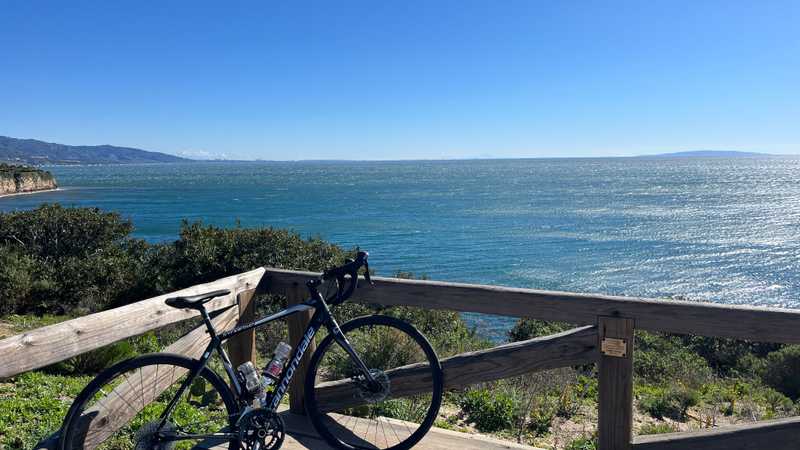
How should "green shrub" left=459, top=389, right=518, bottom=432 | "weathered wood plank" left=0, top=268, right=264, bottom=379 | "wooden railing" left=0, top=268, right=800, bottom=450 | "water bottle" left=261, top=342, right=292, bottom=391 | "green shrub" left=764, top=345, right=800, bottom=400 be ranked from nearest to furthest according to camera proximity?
"weathered wood plank" left=0, top=268, right=264, bottom=379 < "wooden railing" left=0, top=268, right=800, bottom=450 < "water bottle" left=261, top=342, right=292, bottom=391 < "green shrub" left=459, top=389, right=518, bottom=432 < "green shrub" left=764, top=345, right=800, bottom=400

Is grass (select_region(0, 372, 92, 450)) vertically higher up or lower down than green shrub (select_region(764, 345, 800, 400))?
higher up

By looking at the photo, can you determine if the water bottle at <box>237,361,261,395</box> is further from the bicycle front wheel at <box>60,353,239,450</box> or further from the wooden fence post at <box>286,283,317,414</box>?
the wooden fence post at <box>286,283,317,414</box>

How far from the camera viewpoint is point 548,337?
338 centimetres

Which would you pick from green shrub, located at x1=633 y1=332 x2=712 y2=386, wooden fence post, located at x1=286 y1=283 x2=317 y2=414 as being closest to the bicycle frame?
wooden fence post, located at x1=286 y1=283 x2=317 y2=414

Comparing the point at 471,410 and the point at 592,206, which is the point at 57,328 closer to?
the point at 471,410

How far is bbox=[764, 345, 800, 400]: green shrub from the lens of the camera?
9.69m

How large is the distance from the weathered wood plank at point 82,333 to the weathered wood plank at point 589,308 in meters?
1.01

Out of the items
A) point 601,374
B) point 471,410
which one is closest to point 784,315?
point 601,374

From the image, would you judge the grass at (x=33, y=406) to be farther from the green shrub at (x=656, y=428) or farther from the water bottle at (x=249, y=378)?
the green shrub at (x=656, y=428)

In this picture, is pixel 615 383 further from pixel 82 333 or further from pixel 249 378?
pixel 82 333

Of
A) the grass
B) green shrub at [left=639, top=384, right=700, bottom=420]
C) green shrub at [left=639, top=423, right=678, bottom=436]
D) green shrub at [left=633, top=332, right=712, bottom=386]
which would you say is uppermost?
the grass

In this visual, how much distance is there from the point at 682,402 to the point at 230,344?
5.06 m

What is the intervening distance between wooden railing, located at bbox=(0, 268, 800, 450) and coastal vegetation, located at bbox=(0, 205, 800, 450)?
1.39 m

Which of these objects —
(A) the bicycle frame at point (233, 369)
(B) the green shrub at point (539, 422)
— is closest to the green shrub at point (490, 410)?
(B) the green shrub at point (539, 422)
